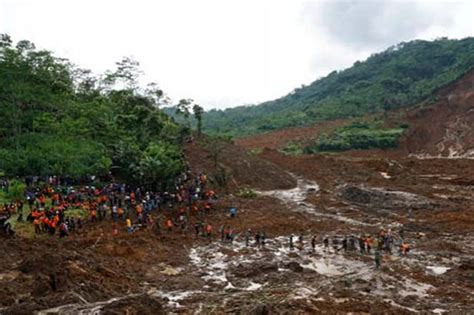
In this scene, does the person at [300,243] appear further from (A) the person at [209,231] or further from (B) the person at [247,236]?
(A) the person at [209,231]

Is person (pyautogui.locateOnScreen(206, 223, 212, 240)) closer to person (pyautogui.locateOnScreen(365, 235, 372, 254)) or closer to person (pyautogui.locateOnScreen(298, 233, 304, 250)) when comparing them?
person (pyautogui.locateOnScreen(298, 233, 304, 250))

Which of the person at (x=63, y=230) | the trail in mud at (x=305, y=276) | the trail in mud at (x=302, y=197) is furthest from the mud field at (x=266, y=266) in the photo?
the person at (x=63, y=230)

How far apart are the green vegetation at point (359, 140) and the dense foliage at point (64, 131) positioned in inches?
1153

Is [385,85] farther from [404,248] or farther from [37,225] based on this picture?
[37,225]

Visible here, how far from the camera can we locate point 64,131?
36469 mm

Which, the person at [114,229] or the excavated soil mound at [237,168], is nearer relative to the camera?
the person at [114,229]

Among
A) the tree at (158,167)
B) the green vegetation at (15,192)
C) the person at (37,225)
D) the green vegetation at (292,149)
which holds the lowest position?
the person at (37,225)

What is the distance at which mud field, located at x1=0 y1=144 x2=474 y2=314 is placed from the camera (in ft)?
55.1

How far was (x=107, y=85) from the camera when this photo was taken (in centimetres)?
5331

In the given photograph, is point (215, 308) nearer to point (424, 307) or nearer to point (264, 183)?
point (424, 307)

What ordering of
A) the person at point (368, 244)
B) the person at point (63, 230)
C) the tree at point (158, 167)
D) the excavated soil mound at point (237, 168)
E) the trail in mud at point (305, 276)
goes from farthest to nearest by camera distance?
the excavated soil mound at point (237, 168)
the tree at point (158, 167)
the person at point (63, 230)
the person at point (368, 244)
the trail in mud at point (305, 276)

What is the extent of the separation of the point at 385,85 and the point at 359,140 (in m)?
37.1

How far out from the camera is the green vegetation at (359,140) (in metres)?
66.6

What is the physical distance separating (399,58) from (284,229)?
10229cm
